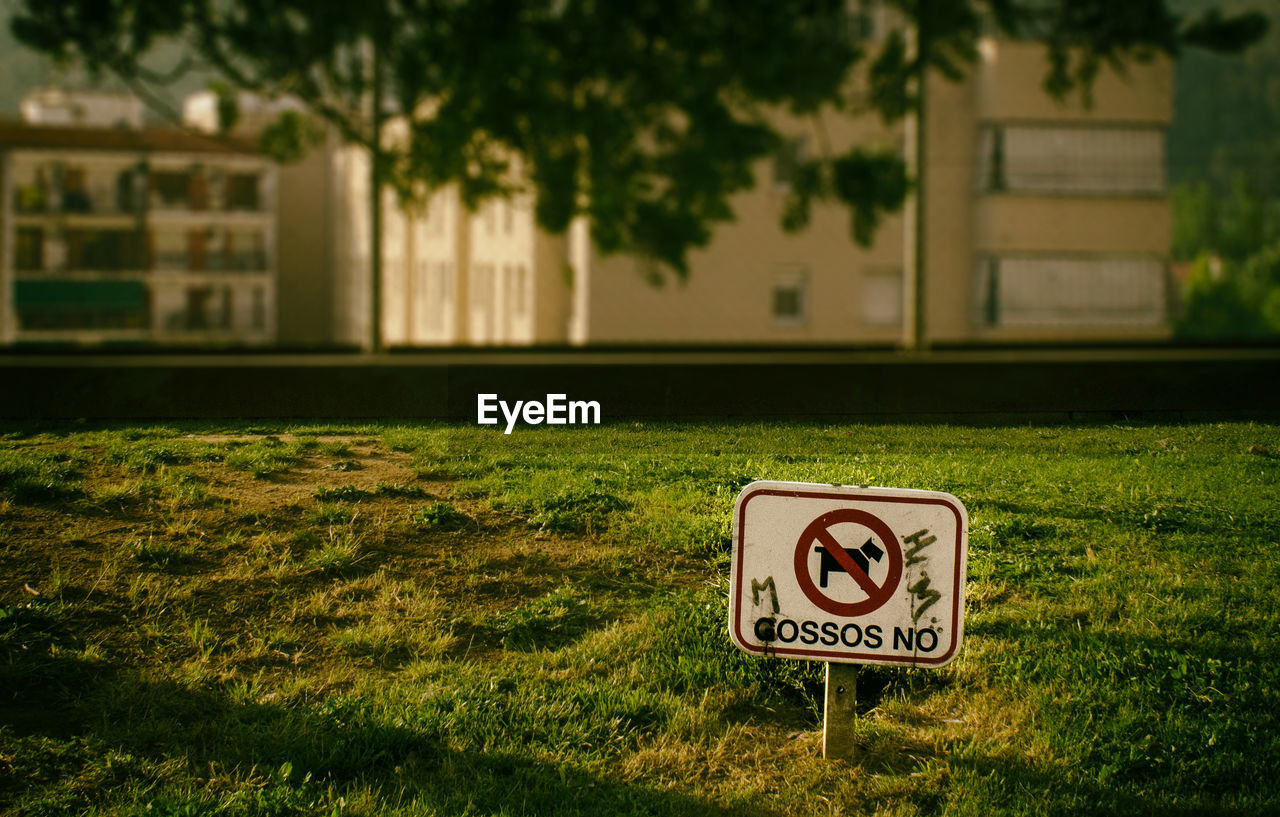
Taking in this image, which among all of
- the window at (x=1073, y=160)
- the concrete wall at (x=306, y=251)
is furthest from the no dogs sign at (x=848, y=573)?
the concrete wall at (x=306, y=251)

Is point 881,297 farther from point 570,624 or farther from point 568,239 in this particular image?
point 570,624

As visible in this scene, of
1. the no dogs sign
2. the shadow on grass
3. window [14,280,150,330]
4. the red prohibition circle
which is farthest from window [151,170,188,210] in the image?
the red prohibition circle

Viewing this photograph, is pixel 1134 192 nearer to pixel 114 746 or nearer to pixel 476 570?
pixel 476 570

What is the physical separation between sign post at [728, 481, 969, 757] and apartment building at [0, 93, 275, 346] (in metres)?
1.28

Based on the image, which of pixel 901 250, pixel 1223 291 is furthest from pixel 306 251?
pixel 1223 291

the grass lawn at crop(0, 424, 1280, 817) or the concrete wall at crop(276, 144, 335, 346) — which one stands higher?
A: the concrete wall at crop(276, 144, 335, 346)

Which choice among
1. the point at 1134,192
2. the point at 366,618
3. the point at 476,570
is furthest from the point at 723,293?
the point at 366,618

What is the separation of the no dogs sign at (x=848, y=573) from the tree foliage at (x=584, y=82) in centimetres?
77

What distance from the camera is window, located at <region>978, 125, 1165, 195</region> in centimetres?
254

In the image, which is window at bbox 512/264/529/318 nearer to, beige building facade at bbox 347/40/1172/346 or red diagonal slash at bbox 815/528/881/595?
beige building facade at bbox 347/40/1172/346

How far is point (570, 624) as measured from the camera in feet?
10.7

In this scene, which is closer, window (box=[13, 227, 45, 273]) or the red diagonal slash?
window (box=[13, 227, 45, 273])

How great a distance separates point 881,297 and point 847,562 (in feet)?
2.24

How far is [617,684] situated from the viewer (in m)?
3.18
